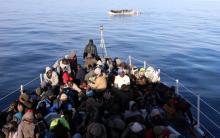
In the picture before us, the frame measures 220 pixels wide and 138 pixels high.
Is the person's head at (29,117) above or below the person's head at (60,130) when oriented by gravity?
above

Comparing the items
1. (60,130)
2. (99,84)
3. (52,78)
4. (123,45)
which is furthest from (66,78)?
(123,45)

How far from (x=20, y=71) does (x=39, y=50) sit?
11.4 metres

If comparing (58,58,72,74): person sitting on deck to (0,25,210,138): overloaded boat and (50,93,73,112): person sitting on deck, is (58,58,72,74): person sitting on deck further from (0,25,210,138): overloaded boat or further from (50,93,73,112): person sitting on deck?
(50,93,73,112): person sitting on deck

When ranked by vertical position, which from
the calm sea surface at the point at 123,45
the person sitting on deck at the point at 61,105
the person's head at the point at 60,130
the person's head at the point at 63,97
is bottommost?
the calm sea surface at the point at 123,45

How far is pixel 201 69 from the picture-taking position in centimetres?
3597

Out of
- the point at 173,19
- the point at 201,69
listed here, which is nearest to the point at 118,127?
the point at 201,69

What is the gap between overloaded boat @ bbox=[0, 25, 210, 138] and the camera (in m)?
10.9

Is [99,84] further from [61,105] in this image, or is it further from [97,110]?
[97,110]

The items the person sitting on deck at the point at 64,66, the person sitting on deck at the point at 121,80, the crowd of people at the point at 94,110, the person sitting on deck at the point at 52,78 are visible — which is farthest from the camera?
the person sitting on deck at the point at 64,66

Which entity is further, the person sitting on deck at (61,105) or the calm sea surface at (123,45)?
the calm sea surface at (123,45)

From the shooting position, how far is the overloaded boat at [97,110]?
10.9m

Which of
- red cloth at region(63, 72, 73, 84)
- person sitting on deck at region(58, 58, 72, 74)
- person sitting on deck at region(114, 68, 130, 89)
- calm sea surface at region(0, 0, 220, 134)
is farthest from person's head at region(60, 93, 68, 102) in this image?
calm sea surface at region(0, 0, 220, 134)

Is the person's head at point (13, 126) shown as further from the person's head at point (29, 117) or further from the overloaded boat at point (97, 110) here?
the person's head at point (29, 117)

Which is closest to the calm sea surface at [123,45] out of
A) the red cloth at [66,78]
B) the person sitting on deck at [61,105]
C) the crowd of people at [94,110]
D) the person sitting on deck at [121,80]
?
the red cloth at [66,78]
